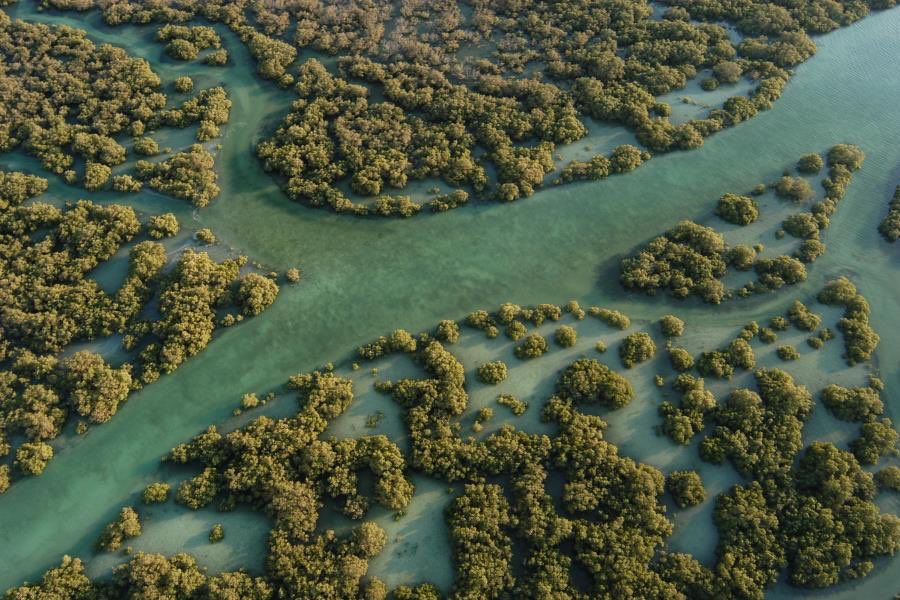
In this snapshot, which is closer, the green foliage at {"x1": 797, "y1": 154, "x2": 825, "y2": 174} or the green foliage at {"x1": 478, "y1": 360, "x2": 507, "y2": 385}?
the green foliage at {"x1": 478, "y1": 360, "x2": 507, "y2": 385}

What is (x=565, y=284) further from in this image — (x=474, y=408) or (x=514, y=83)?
(x=514, y=83)

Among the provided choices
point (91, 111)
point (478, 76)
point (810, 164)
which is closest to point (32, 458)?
point (91, 111)

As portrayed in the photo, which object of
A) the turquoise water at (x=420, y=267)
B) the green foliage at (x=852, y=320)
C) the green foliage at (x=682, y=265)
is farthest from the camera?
the green foliage at (x=682, y=265)

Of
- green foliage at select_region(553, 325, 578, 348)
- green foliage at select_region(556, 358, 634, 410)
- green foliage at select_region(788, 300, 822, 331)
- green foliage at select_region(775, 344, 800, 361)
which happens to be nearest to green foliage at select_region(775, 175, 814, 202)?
green foliage at select_region(788, 300, 822, 331)

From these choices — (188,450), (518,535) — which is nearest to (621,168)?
(518,535)

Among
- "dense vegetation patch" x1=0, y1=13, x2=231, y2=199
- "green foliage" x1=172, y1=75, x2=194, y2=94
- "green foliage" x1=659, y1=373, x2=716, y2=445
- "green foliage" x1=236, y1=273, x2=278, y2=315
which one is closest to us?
"green foliage" x1=659, y1=373, x2=716, y2=445

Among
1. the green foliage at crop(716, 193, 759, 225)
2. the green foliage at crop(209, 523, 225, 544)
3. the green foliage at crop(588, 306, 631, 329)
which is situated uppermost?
the green foliage at crop(716, 193, 759, 225)

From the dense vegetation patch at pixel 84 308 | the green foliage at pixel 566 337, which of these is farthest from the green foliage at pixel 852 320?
the dense vegetation patch at pixel 84 308

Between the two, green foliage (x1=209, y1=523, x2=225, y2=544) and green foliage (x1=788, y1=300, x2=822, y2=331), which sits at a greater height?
green foliage (x1=788, y1=300, x2=822, y2=331)

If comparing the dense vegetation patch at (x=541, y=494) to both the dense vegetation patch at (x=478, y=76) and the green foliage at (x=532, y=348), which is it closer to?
the green foliage at (x=532, y=348)

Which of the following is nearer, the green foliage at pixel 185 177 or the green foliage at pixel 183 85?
the green foliage at pixel 185 177

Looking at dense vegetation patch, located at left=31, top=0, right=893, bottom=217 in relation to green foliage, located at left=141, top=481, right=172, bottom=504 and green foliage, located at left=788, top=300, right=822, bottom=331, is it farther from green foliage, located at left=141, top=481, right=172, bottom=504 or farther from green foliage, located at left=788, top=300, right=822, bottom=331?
green foliage, located at left=141, top=481, right=172, bottom=504
